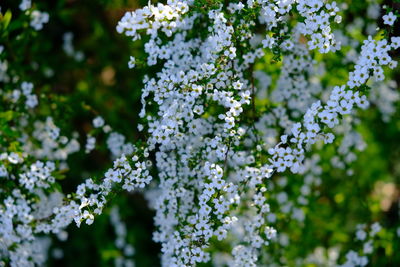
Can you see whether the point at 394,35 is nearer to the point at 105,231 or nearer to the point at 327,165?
the point at 327,165

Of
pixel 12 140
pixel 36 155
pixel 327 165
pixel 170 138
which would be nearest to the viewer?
pixel 170 138

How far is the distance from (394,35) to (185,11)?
1.54m

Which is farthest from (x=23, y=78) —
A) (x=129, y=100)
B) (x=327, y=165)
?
(x=327, y=165)

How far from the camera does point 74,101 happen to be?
473cm

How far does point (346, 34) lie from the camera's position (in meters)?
4.70

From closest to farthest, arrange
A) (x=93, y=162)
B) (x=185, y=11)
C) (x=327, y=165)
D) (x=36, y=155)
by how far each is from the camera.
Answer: (x=185, y=11)
(x=36, y=155)
(x=327, y=165)
(x=93, y=162)

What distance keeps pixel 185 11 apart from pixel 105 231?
10.7ft

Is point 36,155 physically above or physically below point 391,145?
below

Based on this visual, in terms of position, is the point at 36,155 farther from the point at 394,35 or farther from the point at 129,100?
the point at 394,35

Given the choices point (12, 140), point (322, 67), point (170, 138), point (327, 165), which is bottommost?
point (170, 138)

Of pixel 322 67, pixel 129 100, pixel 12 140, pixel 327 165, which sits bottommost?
pixel 12 140

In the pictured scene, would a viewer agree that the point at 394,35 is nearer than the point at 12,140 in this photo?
Yes

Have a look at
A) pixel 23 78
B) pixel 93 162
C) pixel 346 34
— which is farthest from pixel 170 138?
pixel 93 162

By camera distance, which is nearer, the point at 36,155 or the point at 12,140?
the point at 12,140
